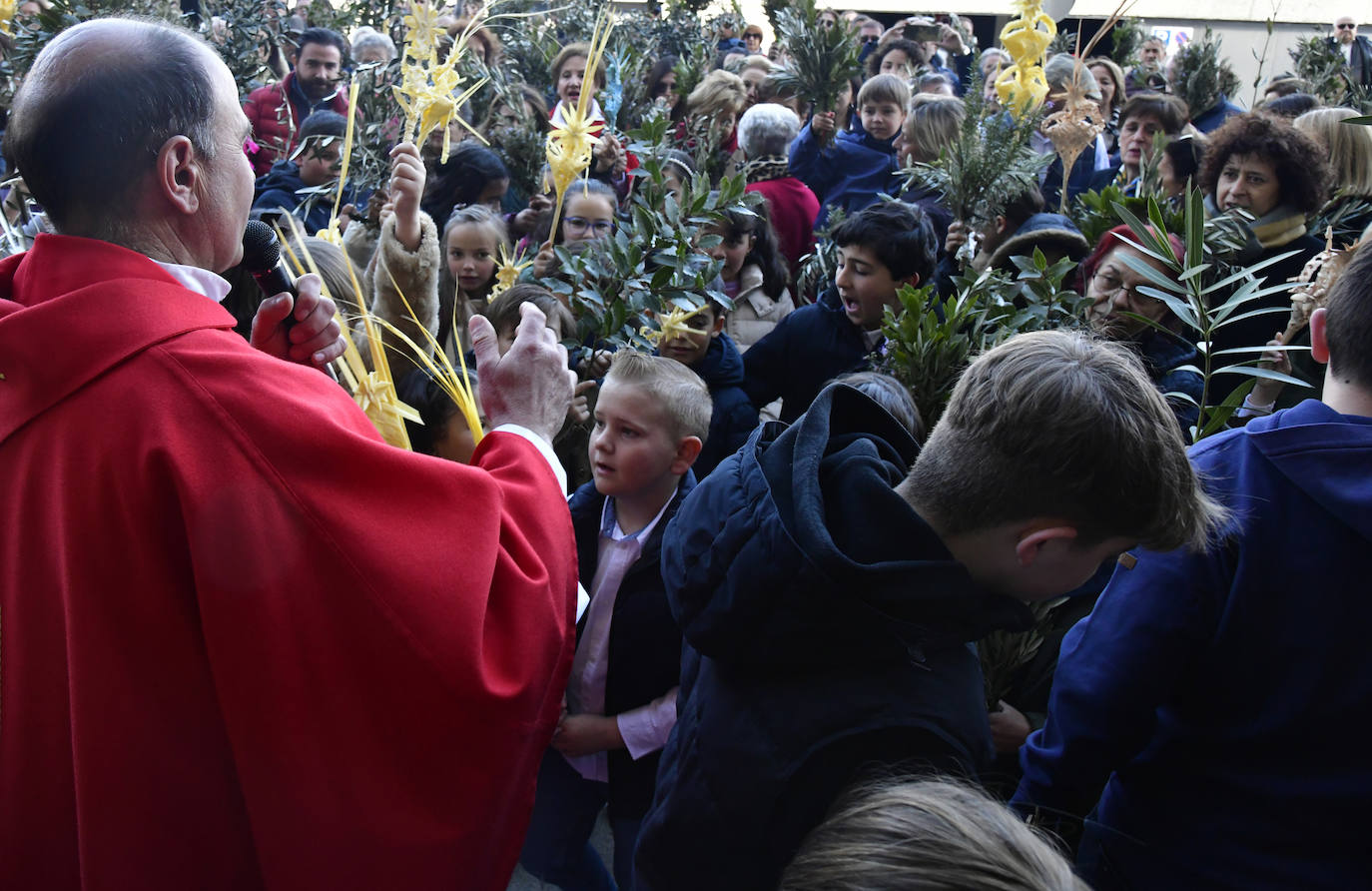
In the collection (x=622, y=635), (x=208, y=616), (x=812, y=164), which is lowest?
(x=622, y=635)

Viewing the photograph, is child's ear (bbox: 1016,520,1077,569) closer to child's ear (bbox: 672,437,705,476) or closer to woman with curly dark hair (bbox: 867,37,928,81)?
child's ear (bbox: 672,437,705,476)

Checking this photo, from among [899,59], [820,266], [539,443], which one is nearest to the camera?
[539,443]

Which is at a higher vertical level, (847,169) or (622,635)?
(847,169)

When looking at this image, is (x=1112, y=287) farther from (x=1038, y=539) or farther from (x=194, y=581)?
(x=194, y=581)

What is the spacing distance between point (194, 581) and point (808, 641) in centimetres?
76

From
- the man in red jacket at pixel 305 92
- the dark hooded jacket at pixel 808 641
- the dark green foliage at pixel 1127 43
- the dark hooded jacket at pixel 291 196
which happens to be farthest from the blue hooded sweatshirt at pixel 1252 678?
the dark green foliage at pixel 1127 43

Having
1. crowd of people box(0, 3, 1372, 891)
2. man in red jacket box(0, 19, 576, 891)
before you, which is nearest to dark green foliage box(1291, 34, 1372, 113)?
crowd of people box(0, 3, 1372, 891)

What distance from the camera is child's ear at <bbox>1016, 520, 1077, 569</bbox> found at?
3.95 feet

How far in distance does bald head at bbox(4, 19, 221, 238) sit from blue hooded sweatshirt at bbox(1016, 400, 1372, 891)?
4.84 feet

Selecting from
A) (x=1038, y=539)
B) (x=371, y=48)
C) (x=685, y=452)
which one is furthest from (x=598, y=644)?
(x=371, y=48)

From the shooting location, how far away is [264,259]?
1.77 m

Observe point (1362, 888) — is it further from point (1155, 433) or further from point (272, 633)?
point (272, 633)

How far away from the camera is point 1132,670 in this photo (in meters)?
1.40

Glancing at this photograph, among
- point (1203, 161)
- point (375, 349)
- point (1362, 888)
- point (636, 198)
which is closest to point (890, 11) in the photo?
point (1203, 161)
